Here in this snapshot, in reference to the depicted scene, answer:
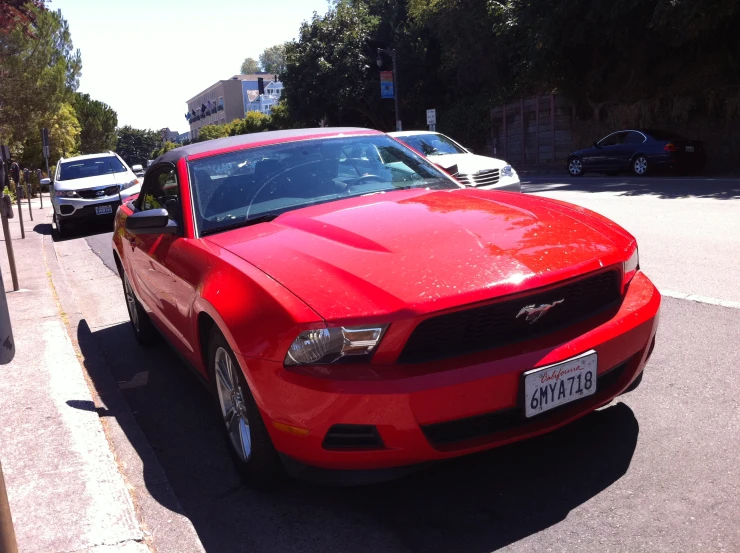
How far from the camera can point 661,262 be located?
7629 millimetres

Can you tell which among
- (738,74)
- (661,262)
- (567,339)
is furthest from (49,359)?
(738,74)

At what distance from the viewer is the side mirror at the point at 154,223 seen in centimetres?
429

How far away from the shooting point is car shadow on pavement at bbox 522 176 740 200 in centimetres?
1485

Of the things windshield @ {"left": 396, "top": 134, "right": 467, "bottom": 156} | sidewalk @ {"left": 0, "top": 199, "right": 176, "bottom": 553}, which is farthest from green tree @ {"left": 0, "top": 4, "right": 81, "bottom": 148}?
sidewalk @ {"left": 0, "top": 199, "right": 176, "bottom": 553}

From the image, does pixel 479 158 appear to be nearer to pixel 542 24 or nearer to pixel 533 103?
pixel 542 24

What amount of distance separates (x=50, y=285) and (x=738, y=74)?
2177 cm

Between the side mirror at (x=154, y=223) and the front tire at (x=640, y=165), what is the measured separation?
66.0 ft

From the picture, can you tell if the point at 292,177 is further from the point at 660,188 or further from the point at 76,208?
the point at 660,188

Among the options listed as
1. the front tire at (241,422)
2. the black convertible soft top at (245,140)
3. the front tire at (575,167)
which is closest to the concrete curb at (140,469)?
Result: the front tire at (241,422)

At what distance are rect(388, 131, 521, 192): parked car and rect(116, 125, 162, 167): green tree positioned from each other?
142m

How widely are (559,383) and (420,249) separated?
79cm

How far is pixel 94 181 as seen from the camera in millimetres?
17234

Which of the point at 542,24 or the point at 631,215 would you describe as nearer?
the point at 631,215

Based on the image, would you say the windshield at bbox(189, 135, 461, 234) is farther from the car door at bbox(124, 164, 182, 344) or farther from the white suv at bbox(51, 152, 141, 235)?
the white suv at bbox(51, 152, 141, 235)
